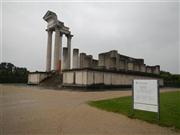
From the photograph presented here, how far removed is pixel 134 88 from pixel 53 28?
117 ft

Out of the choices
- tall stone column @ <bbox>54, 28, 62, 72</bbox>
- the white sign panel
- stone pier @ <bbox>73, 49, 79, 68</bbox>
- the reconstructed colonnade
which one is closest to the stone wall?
stone pier @ <bbox>73, 49, 79, 68</bbox>

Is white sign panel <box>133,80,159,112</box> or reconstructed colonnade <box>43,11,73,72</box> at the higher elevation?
reconstructed colonnade <box>43,11,73,72</box>

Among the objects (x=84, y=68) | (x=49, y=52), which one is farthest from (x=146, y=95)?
(x=49, y=52)

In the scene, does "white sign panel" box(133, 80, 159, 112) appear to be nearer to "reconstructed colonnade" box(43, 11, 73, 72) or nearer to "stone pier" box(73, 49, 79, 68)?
"stone pier" box(73, 49, 79, 68)

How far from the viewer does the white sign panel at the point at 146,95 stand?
7.18 meters

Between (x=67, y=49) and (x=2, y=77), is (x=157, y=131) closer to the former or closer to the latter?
(x=67, y=49)

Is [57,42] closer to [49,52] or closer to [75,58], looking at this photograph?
[49,52]

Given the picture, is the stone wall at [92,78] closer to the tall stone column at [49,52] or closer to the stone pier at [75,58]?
the stone pier at [75,58]

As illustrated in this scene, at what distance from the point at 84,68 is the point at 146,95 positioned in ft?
56.5

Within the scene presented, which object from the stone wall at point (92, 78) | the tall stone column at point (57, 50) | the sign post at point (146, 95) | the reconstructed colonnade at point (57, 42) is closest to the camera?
the sign post at point (146, 95)

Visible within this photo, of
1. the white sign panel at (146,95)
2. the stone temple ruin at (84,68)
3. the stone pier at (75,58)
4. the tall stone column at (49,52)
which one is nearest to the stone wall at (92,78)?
the stone temple ruin at (84,68)

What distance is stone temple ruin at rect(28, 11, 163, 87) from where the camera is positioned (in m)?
25.3

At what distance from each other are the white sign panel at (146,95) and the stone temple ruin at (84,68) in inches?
637

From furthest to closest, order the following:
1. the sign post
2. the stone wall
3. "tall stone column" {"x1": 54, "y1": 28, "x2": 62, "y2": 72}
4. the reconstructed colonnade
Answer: the reconstructed colonnade, "tall stone column" {"x1": 54, "y1": 28, "x2": 62, "y2": 72}, the stone wall, the sign post
